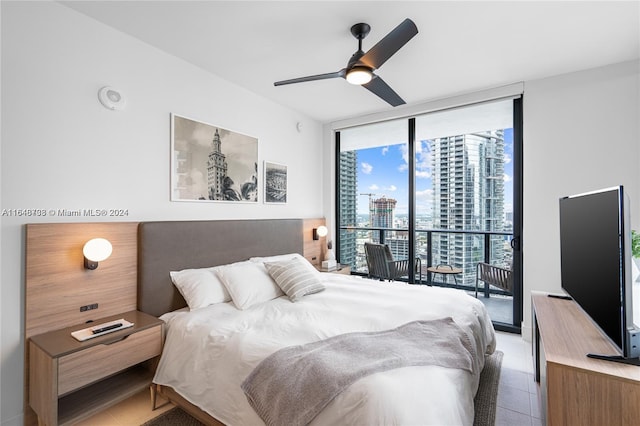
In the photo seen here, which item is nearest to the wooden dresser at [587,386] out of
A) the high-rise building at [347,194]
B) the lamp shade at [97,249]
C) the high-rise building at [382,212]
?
Result: the lamp shade at [97,249]

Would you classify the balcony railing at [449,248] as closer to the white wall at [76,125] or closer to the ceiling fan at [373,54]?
the ceiling fan at [373,54]

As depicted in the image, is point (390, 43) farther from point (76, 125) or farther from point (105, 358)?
point (105, 358)

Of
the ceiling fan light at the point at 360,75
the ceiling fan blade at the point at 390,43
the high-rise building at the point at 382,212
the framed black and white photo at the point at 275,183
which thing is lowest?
the high-rise building at the point at 382,212

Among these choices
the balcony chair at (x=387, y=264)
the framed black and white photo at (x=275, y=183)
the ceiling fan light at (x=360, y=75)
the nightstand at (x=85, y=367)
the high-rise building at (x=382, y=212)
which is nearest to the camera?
the nightstand at (x=85, y=367)

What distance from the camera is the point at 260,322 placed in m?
2.05

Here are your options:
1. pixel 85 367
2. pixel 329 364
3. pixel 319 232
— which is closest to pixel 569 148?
pixel 319 232

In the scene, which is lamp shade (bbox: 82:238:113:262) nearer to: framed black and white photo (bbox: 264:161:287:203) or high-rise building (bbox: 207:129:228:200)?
high-rise building (bbox: 207:129:228:200)

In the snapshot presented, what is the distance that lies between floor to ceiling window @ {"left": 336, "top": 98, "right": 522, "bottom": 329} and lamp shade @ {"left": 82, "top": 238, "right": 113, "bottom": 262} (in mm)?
3224

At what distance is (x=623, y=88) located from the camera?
2.80 metres

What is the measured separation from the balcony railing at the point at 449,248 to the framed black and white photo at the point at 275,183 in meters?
1.38

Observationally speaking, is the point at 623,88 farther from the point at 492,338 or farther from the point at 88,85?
the point at 88,85

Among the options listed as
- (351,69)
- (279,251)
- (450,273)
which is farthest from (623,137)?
(279,251)

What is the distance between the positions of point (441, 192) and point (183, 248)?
325 cm

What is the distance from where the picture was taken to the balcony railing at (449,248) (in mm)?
3872
